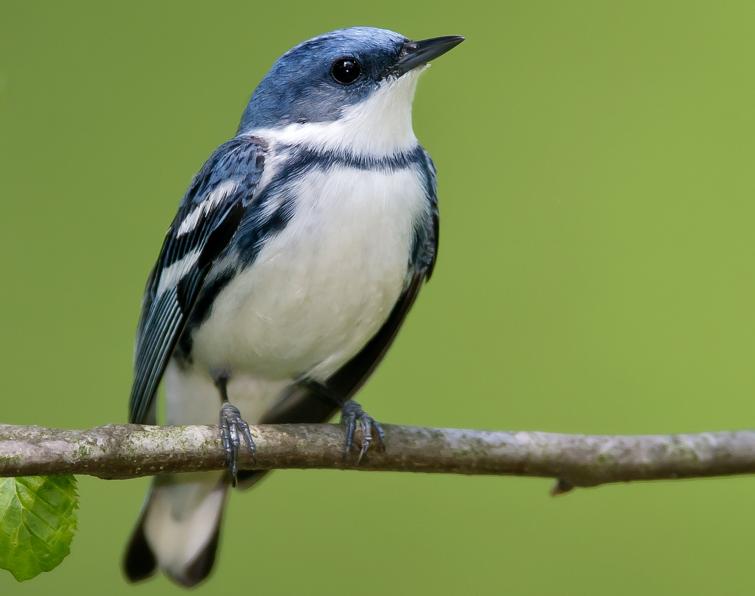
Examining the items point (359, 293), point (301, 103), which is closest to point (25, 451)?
point (359, 293)

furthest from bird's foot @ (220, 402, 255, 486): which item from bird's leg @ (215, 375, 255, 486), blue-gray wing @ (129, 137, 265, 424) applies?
blue-gray wing @ (129, 137, 265, 424)

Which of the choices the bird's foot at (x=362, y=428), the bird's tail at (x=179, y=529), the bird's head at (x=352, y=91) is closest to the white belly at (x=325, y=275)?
the bird's head at (x=352, y=91)

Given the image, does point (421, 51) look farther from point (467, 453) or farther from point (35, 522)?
point (35, 522)

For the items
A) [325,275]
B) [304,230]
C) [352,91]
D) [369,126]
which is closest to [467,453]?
[325,275]

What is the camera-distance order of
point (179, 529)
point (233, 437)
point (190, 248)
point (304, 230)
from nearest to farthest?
point (233, 437) < point (304, 230) < point (190, 248) < point (179, 529)

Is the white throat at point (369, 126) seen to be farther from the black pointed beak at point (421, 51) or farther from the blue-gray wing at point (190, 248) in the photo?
the blue-gray wing at point (190, 248)

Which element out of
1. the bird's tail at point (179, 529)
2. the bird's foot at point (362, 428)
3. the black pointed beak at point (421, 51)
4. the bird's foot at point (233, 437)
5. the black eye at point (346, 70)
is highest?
the black pointed beak at point (421, 51)
